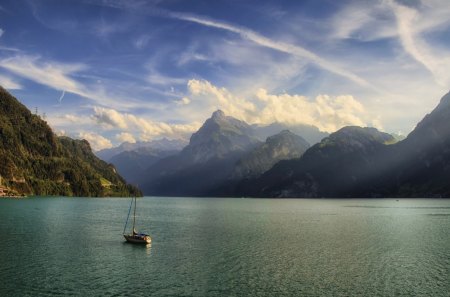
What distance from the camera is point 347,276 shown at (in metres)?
70.9

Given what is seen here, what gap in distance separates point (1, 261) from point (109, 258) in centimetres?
1992

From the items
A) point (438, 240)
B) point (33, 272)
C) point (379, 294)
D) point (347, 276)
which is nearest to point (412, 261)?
point (347, 276)

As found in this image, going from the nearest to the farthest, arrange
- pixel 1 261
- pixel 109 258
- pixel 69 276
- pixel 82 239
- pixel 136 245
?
pixel 69 276
pixel 1 261
pixel 109 258
pixel 136 245
pixel 82 239

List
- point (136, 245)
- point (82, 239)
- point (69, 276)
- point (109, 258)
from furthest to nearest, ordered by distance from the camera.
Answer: point (82, 239), point (136, 245), point (109, 258), point (69, 276)

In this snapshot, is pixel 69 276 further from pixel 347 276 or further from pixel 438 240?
pixel 438 240

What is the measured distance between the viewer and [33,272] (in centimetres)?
7006

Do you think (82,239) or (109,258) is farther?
(82,239)

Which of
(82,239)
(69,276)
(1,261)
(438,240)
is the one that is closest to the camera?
(69,276)

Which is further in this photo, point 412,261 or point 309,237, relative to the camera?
point 309,237

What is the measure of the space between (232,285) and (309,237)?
62.9 metres

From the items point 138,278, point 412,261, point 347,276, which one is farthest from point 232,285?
point 412,261

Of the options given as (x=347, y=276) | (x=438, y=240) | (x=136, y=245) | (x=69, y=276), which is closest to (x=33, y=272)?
(x=69, y=276)

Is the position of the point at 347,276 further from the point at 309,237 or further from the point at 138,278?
the point at 309,237

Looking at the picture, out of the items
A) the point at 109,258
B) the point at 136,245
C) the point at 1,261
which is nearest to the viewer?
the point at 1,261
